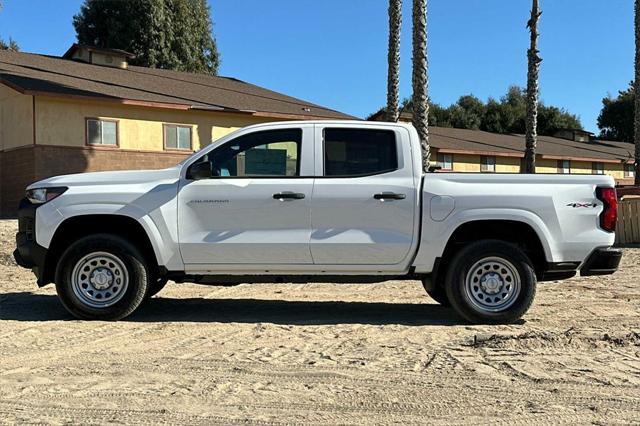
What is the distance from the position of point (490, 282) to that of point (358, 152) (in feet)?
6.34

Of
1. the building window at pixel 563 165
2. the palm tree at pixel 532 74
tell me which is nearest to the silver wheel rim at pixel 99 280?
the palm tree at pixel 532 74

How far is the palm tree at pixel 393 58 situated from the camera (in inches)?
759

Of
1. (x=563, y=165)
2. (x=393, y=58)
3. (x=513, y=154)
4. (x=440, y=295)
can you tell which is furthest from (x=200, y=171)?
(x=563, y=165)

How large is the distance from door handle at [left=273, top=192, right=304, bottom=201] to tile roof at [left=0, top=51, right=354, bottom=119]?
15.4 m

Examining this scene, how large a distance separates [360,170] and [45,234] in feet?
10.9

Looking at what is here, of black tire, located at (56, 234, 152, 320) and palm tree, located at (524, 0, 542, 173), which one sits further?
palm tree, located at (524, 0, 542, 173)

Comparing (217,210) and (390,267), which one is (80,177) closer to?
(217,210)

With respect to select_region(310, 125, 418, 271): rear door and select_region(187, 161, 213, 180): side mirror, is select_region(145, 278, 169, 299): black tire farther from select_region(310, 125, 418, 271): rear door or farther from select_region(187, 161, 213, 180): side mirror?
select_region(310, 125, 418, 271): rear door

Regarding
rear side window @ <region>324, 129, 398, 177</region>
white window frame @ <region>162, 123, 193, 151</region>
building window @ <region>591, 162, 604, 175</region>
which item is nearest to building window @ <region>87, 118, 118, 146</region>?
white window frame @ <region>162, 123, 193, 151</region>

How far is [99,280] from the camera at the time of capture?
21.4 feet

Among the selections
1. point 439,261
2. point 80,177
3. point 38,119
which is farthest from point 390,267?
point 38,119

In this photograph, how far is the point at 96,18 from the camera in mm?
40969

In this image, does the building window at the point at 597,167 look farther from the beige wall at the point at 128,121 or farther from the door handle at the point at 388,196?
the door handle at the point at 388,196

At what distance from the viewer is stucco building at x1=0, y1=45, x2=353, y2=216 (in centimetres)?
1983
